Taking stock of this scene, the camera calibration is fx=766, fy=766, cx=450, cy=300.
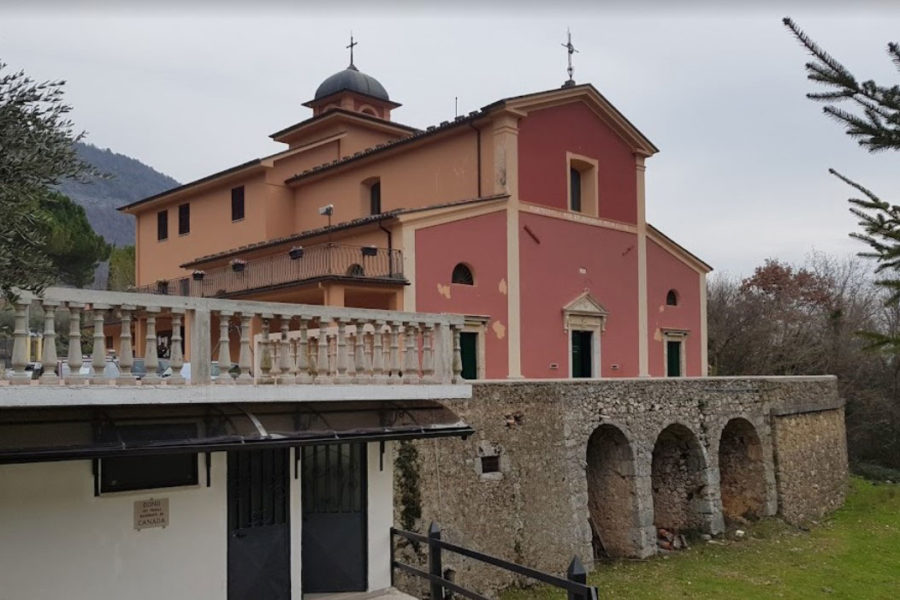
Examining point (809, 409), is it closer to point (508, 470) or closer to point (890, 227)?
point (508, 470)

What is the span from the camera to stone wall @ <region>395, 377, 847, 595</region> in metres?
14.6

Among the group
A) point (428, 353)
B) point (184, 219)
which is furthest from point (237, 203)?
point (428, 353)

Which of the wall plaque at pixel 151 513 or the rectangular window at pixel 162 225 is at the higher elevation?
the rectangular window at pixel 162 225

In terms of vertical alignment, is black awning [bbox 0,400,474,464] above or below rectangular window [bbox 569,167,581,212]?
below

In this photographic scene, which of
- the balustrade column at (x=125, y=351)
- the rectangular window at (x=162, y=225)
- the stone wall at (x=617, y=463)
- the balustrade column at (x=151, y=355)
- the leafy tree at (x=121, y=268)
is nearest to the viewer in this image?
the balustrade column at (x=125, y=351)

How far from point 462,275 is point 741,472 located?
1010cm

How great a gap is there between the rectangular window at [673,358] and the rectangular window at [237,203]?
614 inches

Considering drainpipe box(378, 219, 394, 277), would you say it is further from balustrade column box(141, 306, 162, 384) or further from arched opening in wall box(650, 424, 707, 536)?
balustrade column box(141, 306, 162, 384)

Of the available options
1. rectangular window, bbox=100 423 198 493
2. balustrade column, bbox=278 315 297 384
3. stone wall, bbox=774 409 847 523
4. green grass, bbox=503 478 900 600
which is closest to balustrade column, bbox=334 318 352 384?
balustrade column, bbox=278 315 297 384

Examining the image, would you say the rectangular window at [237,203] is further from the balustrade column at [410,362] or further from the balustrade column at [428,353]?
the balustrade column at [410,362]

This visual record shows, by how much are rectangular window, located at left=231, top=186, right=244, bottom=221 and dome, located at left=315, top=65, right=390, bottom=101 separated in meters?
6.06

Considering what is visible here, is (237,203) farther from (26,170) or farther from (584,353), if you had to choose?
(26,170)

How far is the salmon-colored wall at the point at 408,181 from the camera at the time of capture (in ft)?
72.1

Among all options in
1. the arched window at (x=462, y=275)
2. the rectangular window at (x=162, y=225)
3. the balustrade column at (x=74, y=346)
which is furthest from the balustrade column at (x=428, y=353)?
the rectangular window at (x=162, y=225)
